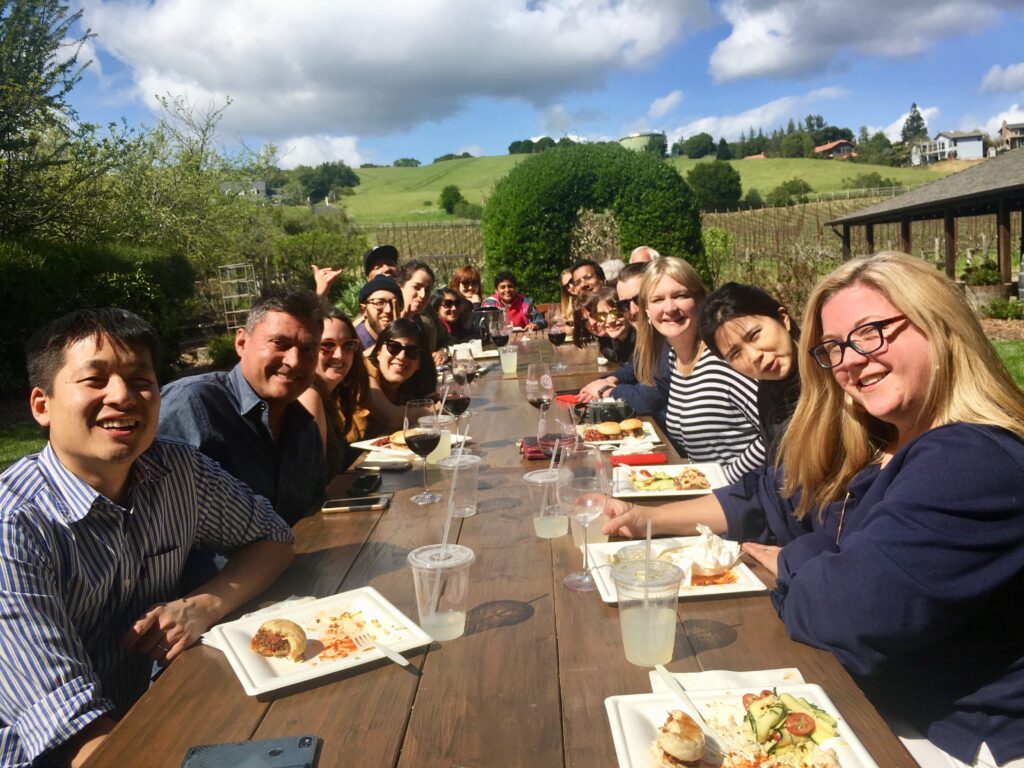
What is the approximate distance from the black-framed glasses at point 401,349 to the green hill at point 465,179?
42.8 meters

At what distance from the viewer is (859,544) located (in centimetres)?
148

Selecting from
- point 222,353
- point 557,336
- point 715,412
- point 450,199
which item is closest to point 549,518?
point 715,412

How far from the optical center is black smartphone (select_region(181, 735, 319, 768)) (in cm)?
121

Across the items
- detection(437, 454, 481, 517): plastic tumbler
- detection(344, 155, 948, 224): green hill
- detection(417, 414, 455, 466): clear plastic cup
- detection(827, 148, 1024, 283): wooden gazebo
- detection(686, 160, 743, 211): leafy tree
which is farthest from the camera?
detection(344, 155, 948, 224): green hill

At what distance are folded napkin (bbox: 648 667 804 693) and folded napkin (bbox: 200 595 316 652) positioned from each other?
2.74 ft

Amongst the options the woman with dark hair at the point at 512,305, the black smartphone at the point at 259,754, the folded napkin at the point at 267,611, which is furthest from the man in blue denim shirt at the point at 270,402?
the woman with dark hair at the point at 512,305

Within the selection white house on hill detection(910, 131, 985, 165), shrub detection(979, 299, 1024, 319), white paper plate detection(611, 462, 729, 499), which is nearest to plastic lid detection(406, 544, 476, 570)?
white paper plate detection(611, 462, 729, 499)

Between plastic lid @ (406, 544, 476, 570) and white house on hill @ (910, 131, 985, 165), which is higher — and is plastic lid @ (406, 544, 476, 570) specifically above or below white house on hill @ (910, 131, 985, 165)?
below

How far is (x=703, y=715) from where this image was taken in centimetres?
128

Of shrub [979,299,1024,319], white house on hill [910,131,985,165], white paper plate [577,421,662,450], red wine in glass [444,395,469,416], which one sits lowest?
shrub [979,299,1024,319]

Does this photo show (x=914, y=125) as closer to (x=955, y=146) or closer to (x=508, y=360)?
(x=955, y=146)

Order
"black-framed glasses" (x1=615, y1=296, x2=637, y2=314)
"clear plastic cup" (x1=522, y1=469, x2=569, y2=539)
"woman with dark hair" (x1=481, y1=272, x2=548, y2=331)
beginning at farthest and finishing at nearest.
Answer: "woman with dark hair" (x1=481, y1=272, x2=548, y2=331) < "black-framed glasses" (x1=615, y1=296, x2=637, y2=314) < "clear plastic cup" (x1=522, y1=469, x2=569, y2=539)

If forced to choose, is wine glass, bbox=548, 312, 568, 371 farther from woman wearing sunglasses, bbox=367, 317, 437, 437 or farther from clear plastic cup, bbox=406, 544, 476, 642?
clear plastic cup, bbox=406, 544, 476, 642

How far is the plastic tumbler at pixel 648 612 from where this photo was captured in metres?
1.44
